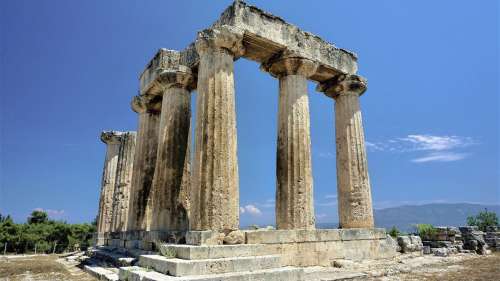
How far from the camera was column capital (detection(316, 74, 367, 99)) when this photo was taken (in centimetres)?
1518

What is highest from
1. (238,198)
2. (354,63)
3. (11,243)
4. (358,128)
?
(354,63)

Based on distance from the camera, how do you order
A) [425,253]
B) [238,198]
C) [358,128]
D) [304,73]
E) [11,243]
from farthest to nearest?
[11,243], [425,253], [358,128], [304,73], [238,198]

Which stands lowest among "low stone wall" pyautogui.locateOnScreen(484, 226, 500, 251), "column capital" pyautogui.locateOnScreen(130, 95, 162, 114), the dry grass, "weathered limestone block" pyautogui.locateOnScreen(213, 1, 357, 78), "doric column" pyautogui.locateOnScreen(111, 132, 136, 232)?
the dry grass

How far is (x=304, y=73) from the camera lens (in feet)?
43.2

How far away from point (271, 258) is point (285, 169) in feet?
12.9

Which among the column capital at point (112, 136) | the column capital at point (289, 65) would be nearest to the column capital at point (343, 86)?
the column capital at point (289, 65)

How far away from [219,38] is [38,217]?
45000mm

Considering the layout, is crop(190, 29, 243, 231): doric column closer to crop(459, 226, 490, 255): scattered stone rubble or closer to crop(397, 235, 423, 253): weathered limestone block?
crop(397, 235, 423, 253): weathered limestone block

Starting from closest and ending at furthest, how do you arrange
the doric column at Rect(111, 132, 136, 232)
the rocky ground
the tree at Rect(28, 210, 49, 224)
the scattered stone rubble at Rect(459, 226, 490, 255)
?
1. the rocky ground
2. the doric column at Rect(111, 132, 136, 232)
3. the scattered stone rubble at Rect(459, 226, 490, 255)
4. the tree at Rect(28, 210, 49, 224)

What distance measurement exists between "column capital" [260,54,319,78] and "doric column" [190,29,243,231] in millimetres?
2207

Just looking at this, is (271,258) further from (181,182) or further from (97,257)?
(97,257)

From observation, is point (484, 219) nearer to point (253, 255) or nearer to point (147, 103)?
point (253, 255)

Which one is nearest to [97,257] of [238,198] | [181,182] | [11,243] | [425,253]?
[181,182]

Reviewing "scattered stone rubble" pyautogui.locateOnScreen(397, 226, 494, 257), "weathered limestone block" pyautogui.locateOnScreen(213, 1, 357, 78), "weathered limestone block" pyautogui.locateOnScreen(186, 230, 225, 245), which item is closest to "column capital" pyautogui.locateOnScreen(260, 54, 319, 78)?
"weathered limestone block" pyautogui.locateOnScreen(213, 1, 357, 78)
